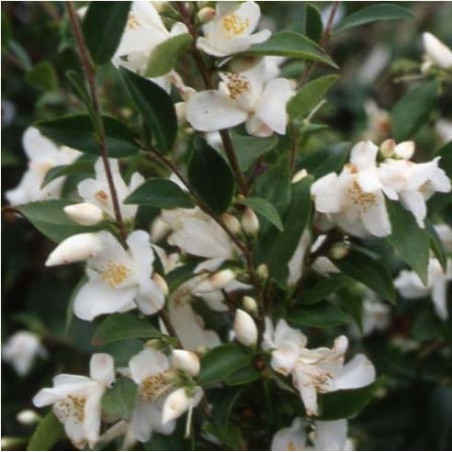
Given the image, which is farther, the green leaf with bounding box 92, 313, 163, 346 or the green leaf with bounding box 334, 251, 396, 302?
the green leaf with bounding box 334, 251, 396, 302

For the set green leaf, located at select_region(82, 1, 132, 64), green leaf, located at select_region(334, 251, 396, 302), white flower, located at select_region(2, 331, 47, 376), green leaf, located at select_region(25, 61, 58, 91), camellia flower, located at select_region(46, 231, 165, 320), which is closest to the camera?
green leaf, located at select_region(82, 1, 132, 64)

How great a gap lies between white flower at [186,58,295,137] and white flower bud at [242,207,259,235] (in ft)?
0.26

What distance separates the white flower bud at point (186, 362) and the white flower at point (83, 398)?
0.08 metres

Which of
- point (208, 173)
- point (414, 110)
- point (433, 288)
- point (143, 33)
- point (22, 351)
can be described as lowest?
point (22, 351)

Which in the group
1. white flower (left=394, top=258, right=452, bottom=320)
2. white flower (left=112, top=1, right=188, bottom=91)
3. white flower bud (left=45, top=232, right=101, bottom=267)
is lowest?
white flower (left=394, top=258, right=452, bottom=320)

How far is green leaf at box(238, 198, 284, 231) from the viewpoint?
3.29 feet

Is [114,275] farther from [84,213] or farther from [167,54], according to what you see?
[167,54]

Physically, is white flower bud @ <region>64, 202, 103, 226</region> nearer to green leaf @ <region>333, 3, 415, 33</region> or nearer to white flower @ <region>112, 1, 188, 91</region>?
white flower @ <region>112, 1, 188, 91</region>

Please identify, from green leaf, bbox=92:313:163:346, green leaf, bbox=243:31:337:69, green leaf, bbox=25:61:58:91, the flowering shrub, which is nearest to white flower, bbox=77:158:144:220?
the flowering shrub

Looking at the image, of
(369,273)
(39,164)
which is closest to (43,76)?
(39,164)

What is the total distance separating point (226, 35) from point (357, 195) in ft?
0.69

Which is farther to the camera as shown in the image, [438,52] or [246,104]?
[438,52]

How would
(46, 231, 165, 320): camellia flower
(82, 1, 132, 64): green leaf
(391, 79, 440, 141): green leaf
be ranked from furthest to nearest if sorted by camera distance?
(391, 79, 440, 141): green leaf, (46, 231, 165, 320): camellia flower, (82, 1, 132, 64): green leaf

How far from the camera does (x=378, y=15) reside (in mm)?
1168
